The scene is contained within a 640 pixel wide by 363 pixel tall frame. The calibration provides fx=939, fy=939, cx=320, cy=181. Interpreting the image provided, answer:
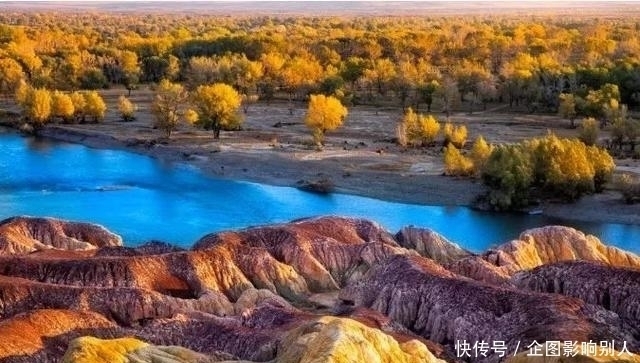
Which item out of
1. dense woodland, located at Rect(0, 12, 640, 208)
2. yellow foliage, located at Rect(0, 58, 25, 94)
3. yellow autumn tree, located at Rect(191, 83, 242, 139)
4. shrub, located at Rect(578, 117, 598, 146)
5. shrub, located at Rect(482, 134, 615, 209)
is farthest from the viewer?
yellow foliage, located at Rect(0, 58, 25, 94)

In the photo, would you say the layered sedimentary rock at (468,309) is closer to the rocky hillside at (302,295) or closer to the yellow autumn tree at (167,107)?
the rocky hillside at (302,295)

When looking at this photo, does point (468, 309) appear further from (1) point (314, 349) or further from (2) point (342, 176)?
(2) point (342, 176)

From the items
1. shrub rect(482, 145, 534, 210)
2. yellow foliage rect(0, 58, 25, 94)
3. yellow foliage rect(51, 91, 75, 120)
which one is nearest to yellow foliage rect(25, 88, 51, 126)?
yellow foliage rect(51, 91, 75, 120)

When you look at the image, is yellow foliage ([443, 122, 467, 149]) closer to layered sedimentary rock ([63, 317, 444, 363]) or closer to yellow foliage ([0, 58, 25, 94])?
yellow foliage ([0, 58, 25, 94])

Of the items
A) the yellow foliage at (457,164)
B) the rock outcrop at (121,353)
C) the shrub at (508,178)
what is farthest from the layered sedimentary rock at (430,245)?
the yellow foliage at (457,164)

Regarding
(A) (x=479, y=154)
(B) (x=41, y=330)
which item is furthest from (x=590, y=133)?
(B) (x=41, y=330)
